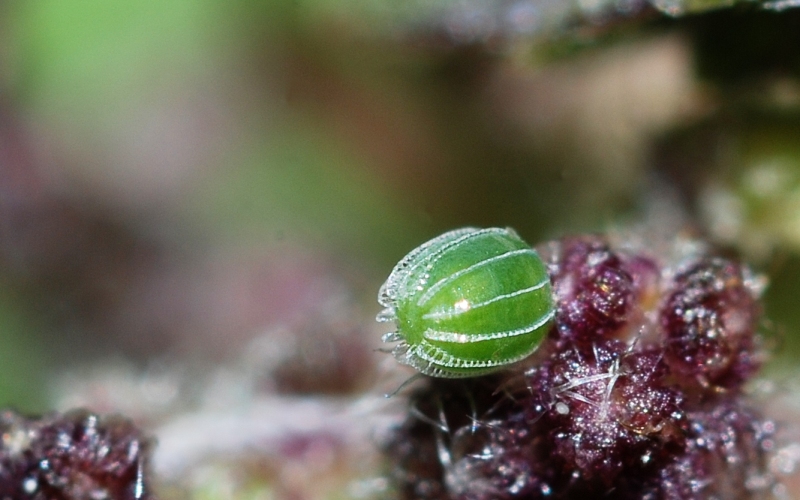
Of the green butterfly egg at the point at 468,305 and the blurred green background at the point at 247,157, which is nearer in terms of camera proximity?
the green butterfly egg at the point at 468,305

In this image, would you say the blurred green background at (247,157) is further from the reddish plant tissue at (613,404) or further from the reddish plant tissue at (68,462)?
Result: the reddish plant tissue at (68,462)

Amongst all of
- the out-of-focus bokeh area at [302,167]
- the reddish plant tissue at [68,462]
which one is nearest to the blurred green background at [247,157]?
the out-of-focus bokeh area at [302,167]

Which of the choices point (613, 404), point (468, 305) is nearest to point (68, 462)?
point (468, 305)

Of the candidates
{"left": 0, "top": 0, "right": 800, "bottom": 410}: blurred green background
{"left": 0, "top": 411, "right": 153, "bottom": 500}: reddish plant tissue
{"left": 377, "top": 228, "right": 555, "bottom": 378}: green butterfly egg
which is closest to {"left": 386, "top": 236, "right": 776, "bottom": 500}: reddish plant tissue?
{"left": 377, "top": 228, "right": 555, "bottom": 378}: green butterfly egg

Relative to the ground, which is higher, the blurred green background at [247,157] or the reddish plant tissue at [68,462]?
the blurred green background at [247,157]

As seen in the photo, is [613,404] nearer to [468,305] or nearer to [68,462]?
[468,305]

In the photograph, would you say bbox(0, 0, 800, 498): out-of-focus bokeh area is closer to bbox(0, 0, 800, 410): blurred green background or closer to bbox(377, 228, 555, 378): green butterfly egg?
bbox(0, 0, 800, 410): blurred green background
